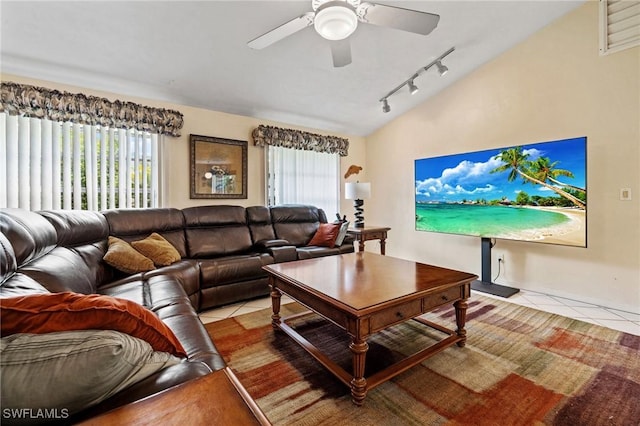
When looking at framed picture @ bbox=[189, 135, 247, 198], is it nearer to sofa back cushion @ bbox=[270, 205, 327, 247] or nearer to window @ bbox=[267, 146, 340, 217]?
window @ bbox=[267, 146, 340, 217]

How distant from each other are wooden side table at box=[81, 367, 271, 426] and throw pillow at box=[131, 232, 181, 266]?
2.26 m

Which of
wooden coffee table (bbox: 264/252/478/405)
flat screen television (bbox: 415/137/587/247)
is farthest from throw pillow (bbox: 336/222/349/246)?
wooden coffee table (bbox: 264/252/478/405)

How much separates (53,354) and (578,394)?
92.4 inches

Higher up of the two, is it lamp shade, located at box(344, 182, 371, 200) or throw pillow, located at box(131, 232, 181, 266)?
lamp shade, located at box(344, 182, 371, 200)

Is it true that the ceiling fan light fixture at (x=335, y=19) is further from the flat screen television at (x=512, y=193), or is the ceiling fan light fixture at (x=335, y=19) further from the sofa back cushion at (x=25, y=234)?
the flat screen television at (x=512, y=193)

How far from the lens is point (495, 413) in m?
1.45

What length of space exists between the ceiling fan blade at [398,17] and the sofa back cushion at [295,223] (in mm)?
2661

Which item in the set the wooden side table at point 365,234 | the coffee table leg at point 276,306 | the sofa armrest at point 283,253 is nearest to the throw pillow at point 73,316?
the coffee table leg at point 276,306

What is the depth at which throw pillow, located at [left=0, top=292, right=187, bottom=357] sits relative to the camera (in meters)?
0.65

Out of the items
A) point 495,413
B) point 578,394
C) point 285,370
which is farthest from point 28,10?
point 578,394

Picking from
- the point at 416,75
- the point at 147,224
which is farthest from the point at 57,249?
the point at 416,75

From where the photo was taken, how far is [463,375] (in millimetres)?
1759

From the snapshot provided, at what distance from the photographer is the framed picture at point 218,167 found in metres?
3.69

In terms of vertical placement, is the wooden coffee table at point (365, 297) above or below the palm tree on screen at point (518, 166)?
below
